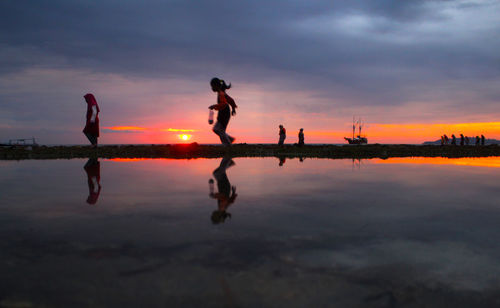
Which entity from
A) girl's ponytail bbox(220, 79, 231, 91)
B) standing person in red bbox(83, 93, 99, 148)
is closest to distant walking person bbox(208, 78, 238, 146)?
girl's ponytail bbox(220, 79, 231, 91)

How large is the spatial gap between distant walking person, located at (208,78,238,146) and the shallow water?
8982mm

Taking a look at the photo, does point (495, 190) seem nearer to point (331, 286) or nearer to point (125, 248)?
point (331, 286)

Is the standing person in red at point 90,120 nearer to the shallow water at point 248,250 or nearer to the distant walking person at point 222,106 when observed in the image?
the distant walking person at point 222,106

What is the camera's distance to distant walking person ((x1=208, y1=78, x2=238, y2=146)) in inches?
548

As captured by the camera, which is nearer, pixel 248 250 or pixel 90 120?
pixel 248 250

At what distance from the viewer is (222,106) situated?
13.9 meters

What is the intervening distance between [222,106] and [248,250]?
11.5 m

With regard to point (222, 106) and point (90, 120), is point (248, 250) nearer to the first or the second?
point (222, 106)

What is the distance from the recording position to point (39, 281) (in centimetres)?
220

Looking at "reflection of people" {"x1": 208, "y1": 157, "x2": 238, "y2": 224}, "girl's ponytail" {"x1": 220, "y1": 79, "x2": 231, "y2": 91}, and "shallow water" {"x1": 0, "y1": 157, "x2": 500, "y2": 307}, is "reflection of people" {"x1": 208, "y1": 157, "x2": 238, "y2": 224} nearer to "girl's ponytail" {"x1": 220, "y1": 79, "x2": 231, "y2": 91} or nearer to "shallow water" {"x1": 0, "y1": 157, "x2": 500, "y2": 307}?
"shallow water" {"x1": 0, "y1": 157, "x2": 500, "y2": 307}

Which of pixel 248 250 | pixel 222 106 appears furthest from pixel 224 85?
pixel 248 250

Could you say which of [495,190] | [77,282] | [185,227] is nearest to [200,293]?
[77,282]

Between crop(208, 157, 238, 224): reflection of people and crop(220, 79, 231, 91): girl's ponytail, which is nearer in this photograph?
crop(208, 157, 238, 224): reflection of people

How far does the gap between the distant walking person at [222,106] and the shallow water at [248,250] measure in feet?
29.5
